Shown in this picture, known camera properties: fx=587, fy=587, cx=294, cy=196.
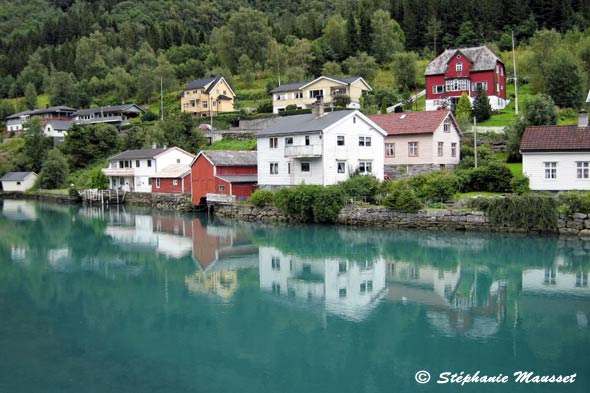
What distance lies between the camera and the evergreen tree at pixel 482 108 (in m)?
50.8

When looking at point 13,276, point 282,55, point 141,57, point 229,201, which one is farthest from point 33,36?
point 13,276

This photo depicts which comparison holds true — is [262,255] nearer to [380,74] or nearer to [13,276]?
[13,276]

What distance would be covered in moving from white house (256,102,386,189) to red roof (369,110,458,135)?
246 cm

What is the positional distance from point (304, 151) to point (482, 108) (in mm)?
20259

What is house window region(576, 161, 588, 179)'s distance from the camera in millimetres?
31781

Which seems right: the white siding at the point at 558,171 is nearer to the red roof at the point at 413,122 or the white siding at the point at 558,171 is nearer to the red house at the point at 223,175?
the red roof at the point at 413,122

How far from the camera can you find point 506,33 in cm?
7906

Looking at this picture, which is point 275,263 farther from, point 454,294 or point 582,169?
point 582,169

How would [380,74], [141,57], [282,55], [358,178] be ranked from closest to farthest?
[358,178], [380,74], [282,55], [141,57]

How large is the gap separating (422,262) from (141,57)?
9209 centimetres

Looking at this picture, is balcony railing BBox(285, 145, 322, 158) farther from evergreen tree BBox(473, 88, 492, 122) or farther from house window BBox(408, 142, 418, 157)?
evergreen tree BBox(473, 88, 492, 122)

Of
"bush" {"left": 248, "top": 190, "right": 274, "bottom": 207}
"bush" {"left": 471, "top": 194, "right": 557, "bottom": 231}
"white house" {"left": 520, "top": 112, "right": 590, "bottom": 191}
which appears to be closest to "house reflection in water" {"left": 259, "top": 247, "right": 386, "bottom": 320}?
"bush" {"left": 471, "top": 194, "right": 557, "bottom": 231}

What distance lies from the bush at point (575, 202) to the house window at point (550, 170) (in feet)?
10.9

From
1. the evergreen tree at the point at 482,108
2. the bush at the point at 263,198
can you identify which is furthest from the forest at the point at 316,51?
the bush at the point at 263,198
